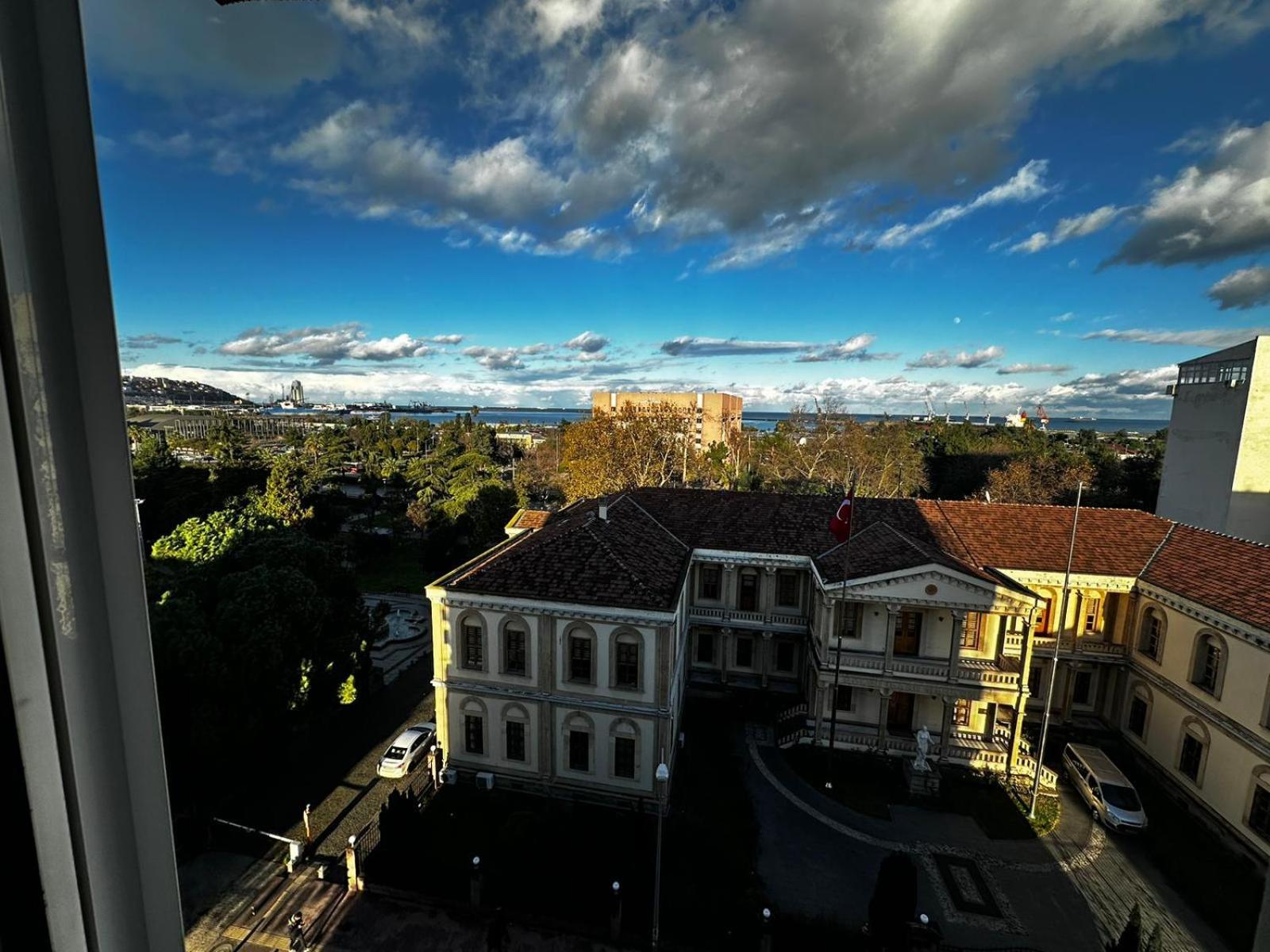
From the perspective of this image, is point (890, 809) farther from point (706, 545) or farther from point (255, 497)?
point (255, 497)

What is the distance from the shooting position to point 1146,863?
15664 mm

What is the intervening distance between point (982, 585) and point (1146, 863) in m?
7.91

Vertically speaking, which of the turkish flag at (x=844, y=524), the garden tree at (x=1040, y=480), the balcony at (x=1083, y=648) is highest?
the turkish flag at (x=844, y=524)

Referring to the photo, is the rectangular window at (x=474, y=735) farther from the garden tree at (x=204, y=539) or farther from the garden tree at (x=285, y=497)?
the garden tree at (x=285, y=497)

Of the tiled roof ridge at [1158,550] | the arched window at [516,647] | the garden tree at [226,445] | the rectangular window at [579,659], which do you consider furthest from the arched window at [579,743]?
the garden tree at [226,445]

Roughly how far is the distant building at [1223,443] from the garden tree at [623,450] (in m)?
29.1

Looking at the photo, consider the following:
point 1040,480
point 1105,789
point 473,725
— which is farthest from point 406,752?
point 1040,480

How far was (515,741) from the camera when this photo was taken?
692 inches

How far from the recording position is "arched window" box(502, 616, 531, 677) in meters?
17.0

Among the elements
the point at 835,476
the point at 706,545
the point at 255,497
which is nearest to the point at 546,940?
the point at 706,545

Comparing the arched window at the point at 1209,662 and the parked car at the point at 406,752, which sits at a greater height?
the arched window at the point at 1209,662

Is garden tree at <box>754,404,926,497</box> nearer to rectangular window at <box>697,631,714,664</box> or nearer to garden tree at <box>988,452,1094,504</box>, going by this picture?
garden tree at <box>988,452,1094,504</box>

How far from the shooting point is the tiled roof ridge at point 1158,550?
2089 cm

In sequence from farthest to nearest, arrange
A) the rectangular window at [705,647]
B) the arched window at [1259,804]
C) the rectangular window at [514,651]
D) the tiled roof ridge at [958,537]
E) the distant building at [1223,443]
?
1. the distant building at [1223,443]
2. the rectangular window at [705,647]
3. the tiled roof ridge at [958,537]
4. the rectangular window at [514,651]
5. the arched window at [1259,804]
